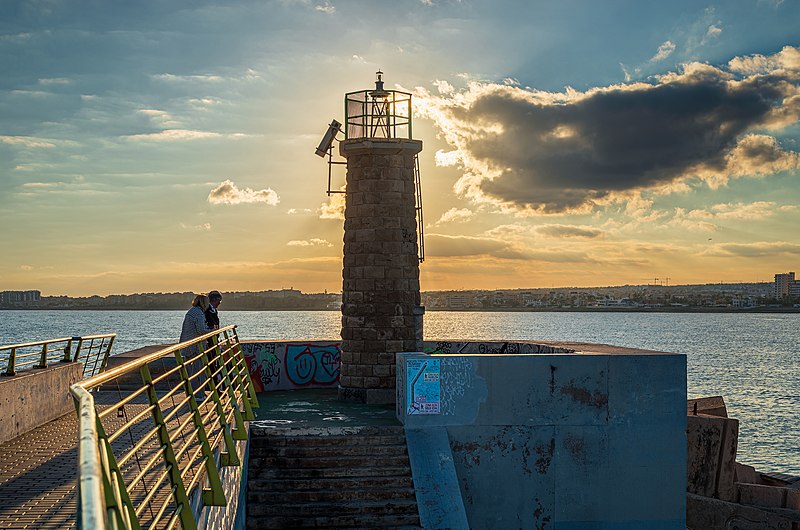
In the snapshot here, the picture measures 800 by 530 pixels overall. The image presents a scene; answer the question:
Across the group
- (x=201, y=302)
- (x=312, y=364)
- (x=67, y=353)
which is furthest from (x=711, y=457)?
(x=67, y=353)

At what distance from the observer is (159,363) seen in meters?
20.2

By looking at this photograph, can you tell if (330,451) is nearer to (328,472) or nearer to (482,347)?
(328,472)

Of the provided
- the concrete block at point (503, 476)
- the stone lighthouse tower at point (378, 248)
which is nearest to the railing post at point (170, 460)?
the concrete block at point (503, 476)

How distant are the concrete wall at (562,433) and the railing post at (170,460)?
9.00m

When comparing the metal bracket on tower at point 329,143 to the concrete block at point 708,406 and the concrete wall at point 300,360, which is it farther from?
the concrete block at point 708,406

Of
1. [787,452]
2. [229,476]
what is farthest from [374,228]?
[787,452]

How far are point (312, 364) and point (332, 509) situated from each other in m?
9.98

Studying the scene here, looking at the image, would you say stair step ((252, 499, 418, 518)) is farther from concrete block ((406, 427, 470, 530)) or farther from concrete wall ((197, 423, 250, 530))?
concrete wall ((197, 423, 250, 530))

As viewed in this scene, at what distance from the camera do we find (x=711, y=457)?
18.0 meters

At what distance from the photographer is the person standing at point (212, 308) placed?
15.1 m

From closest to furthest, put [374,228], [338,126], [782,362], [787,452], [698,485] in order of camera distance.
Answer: [698,485]
[374,228]
[338,126]
[787,452]
[782,362]

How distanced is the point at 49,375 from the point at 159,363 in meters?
8.49

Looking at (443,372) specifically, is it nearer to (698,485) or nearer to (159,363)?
(698,485)

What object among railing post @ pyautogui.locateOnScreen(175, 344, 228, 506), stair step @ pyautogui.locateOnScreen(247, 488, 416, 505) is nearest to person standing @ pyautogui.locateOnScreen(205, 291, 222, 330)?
stair step @ pyautogui.locateOnScreen(247, 488, 416, 505)
